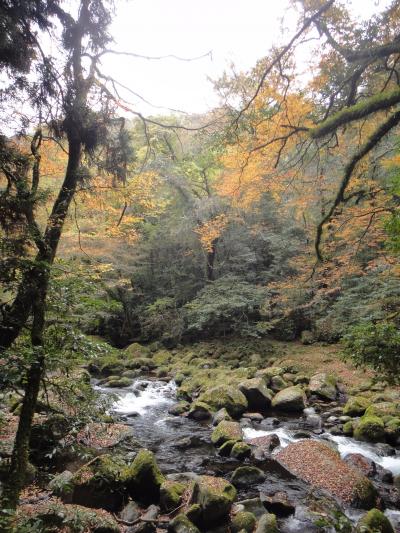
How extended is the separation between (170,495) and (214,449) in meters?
2.61

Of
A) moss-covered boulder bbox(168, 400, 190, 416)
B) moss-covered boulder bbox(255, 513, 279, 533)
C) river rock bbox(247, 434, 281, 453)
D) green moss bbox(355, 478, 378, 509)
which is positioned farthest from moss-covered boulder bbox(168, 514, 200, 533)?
moss-covered boulder bbox(168, 400, 190, 416)

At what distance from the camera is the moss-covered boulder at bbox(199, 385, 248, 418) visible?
10078 millimetres

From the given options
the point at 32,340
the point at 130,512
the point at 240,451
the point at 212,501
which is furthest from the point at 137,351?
the point at 32,340

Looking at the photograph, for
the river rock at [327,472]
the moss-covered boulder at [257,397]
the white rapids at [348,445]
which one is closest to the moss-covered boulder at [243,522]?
the river rock at [327,472]

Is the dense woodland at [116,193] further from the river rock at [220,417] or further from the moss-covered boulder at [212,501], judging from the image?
the river rock at [220,417]

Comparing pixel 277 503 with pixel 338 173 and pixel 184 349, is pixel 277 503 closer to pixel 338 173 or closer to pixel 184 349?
pixel 338 173

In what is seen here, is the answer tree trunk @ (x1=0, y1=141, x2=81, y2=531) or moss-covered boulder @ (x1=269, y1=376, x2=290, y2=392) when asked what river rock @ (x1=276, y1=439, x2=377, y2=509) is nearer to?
moss-covered boulder @ (x1=269, y1=376, x2=290, y2=392)

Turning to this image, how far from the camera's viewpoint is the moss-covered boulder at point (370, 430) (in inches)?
318

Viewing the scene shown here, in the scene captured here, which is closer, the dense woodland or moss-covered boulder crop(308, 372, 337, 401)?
the dense woodland

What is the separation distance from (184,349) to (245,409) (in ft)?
31.1

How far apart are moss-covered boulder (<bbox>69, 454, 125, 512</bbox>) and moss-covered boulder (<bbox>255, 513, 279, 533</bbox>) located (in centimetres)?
216

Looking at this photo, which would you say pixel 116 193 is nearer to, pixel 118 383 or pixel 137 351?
pixel 118 383

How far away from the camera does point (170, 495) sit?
18.4ft

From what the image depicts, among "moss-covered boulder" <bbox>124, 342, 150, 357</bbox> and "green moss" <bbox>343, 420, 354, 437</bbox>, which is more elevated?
"moss-covered boulder" <bbox>124, 342, 150, 357</bbox>
